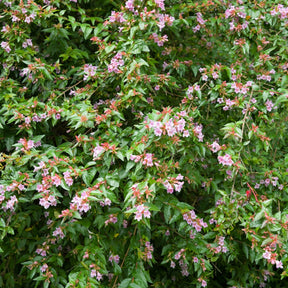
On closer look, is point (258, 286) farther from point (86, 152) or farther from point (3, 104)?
point (3, 104)

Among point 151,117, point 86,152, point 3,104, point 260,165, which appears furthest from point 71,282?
point 260,165

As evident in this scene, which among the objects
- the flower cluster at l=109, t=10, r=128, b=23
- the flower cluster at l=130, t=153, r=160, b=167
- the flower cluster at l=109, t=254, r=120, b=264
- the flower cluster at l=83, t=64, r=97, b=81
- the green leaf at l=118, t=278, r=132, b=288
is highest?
the flower cluster at l=109, t=10, r=128, b=23

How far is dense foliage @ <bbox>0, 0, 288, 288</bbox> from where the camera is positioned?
7.34ft

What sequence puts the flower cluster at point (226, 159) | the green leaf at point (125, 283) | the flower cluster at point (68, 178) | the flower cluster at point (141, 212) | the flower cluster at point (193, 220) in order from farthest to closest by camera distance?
the flower cluster at point (193, 220) → the green leaf at point (125, 283) → the flower cluster at point (226, 159) → the flower cluster at point (68, 178) → the flower cluster at point (141, 212)

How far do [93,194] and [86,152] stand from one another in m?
0.36

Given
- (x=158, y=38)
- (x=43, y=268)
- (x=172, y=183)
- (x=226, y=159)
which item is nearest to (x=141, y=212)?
(x=172, y=183)

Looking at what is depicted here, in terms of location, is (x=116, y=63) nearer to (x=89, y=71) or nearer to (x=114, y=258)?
(x=89, y=71)

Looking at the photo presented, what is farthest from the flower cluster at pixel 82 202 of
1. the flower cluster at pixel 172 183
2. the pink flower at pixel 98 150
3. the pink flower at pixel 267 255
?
the pink flower at pixel 267 255

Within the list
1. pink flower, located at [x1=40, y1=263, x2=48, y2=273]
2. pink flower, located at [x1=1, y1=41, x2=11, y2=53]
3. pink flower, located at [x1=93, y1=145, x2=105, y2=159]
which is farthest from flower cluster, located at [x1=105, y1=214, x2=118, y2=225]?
pink flower, located at [x1=1, y1=41, x2=11, y2=53]

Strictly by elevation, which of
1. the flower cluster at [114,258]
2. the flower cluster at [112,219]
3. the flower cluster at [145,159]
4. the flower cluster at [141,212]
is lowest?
the flower cluster at [114,258]

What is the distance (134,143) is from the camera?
2160 mm

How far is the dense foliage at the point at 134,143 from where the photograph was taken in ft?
7.34

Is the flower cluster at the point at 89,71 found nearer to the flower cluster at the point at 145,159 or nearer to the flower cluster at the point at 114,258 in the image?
the flower cluster at the point at 145,159

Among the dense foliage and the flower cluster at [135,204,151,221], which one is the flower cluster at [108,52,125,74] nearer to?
the dense foliage
